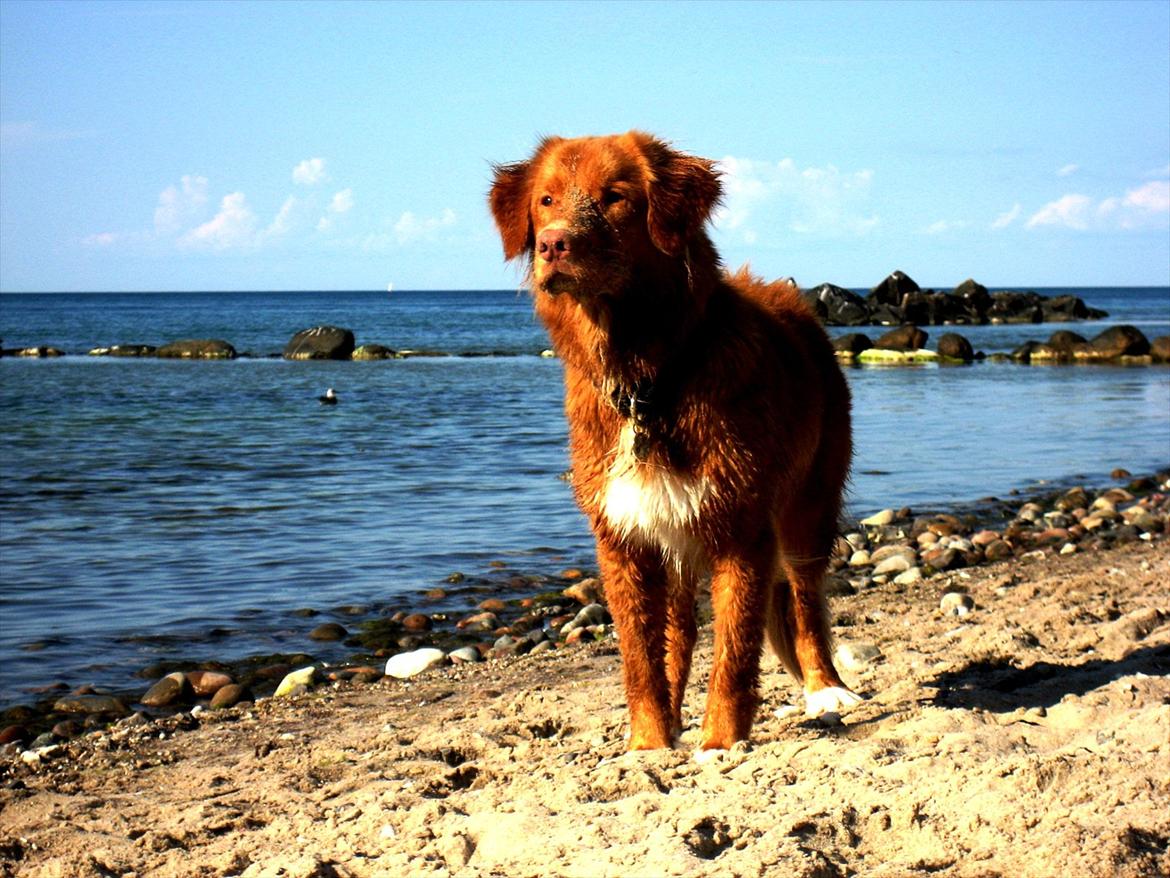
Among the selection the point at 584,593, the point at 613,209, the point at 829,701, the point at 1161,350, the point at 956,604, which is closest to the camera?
the point at 613,209

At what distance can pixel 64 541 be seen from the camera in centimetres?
1241

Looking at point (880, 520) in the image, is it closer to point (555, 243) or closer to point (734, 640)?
point (734, 640)

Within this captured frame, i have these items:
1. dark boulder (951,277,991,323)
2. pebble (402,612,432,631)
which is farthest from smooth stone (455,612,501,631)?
dark boulder (951,277,991,323)

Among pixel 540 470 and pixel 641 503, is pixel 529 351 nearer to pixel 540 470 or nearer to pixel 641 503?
pixel 540 470

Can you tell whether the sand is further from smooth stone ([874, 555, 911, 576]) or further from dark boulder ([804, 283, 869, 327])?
dark boulder ([804, 283, 869, 327])

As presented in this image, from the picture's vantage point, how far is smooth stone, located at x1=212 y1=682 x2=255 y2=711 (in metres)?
7.57

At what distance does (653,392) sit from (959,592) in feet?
17.0

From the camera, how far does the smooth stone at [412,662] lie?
8.12m

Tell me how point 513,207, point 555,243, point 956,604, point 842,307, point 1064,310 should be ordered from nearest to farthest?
1. point 555,243
2. point 513,207
3. point 956,604
4. point 842,307
5. point 1064,310

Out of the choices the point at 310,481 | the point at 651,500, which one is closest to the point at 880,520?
the point at 310,481

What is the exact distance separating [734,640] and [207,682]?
4.15 metres

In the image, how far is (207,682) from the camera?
25.9 feet

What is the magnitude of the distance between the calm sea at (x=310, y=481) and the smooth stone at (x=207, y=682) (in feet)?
1.56

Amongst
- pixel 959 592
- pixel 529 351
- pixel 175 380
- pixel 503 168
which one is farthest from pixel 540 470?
pixel 529 351
